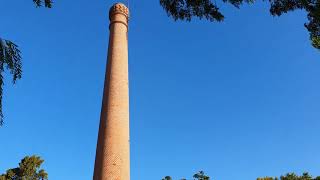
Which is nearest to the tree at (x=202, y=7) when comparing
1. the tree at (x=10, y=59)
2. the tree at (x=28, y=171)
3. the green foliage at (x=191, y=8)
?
the green foliage at (x=191, y=8)

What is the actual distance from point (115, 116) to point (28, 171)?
2057 cm

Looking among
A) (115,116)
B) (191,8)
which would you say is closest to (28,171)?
(115,116)

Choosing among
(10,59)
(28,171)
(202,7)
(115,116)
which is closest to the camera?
(10,59)

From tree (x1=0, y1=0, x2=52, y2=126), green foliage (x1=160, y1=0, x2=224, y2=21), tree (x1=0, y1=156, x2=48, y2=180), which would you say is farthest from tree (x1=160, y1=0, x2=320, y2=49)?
tree (x1=0, y1=156, x2=48, y2=180)

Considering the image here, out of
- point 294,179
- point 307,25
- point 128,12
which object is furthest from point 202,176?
point 307,25

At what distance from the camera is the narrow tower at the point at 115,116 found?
14.9m

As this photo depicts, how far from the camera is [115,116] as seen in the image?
52.6 ft

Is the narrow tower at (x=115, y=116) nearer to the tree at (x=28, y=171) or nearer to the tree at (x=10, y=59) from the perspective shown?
the tree at (x=10, y=59)

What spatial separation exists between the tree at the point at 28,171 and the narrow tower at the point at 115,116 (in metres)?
19.2

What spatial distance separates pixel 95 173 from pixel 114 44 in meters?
6.43

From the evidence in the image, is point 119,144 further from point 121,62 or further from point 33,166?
point 33,166

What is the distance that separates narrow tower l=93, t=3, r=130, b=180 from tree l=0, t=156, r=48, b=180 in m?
19.2

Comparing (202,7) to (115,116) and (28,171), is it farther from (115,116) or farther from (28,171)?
(28,171)

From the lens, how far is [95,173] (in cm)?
1520
